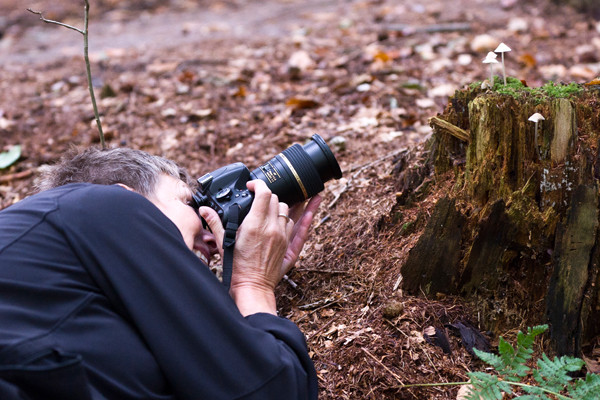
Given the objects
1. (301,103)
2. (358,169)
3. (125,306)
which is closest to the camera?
(125,306)

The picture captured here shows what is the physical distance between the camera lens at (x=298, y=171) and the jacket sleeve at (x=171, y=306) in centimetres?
64

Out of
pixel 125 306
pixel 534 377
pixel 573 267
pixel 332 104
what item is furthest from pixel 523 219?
pixel 332 104

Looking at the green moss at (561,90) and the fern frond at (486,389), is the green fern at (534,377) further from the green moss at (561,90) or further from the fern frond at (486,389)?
the green moss at (561,90)

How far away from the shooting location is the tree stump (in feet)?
6.26

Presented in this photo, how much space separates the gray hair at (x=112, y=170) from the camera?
6.24ft

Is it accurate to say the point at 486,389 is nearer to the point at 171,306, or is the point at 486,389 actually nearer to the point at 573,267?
the point at 573,267

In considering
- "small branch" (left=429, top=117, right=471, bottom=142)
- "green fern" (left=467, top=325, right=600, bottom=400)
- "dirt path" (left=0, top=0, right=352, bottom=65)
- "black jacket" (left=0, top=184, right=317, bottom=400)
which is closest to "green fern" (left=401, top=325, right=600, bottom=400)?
"green fern" (left=467, top=325, right=600, bottom=400)

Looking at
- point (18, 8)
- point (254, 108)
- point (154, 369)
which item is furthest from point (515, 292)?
point (18, 8)

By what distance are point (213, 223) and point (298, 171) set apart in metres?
0.41

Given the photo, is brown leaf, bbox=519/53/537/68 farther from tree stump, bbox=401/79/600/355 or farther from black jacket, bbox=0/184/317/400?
black jacket, bbox=0/184/317/400

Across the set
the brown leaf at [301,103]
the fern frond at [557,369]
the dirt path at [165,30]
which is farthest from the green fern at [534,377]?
the dirt path at [165,30]

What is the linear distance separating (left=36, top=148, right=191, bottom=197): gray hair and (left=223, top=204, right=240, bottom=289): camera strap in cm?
28

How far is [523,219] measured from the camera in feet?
6.42

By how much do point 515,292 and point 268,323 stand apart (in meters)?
0.98
